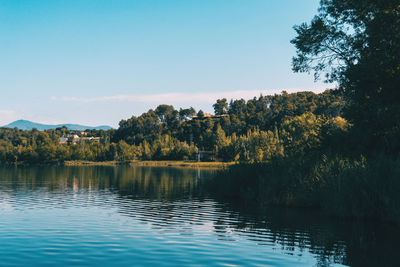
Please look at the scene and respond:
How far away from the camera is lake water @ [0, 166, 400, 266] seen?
49.8 ft

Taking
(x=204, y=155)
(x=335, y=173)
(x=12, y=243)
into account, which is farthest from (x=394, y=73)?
(x=204, y=155)

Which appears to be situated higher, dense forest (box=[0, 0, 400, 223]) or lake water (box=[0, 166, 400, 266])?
dense forest (box=[0, 0, 400, 223])

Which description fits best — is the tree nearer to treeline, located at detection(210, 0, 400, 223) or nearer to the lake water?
treeline, located at detection(210, 0, 400, 223)

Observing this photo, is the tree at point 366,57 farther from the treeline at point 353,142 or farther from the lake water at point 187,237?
the lake water at point 187,237

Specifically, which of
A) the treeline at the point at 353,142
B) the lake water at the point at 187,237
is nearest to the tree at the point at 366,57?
the treeline at the point at 353,142

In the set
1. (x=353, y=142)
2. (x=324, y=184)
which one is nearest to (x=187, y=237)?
(x=324, y=184)

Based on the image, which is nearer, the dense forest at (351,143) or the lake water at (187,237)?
the lake water at (187,237)

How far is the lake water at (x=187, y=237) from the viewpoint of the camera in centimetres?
1517

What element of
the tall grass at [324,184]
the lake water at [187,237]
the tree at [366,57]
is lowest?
the lake water at [187,237]

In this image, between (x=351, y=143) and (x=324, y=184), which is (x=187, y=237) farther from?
(x=351, y=143)

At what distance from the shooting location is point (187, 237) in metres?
19.5

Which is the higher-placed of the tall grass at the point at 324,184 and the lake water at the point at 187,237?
the tall grass at the point at 324,184

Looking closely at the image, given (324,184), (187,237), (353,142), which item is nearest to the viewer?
(187,237)

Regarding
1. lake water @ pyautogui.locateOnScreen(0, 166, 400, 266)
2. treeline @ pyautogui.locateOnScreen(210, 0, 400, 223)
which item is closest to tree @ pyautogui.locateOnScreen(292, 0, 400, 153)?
treeline @ pyautogui.locateOnScreen(210, 0, 400, 223)
